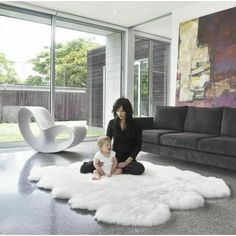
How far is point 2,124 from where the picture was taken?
5.17 m

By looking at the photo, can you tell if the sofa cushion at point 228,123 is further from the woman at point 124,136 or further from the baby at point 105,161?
the baby at point 105,161

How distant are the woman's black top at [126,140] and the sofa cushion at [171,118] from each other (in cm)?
158

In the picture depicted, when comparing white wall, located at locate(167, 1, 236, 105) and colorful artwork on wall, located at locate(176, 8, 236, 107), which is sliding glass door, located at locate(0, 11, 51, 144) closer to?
white wall, located at locate(167, 1, 236, 105)

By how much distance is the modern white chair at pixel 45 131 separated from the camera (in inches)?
176

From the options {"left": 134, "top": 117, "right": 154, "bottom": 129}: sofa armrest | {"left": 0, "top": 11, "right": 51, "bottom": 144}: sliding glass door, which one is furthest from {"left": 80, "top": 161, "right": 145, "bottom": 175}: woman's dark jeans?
{"left": 0, "top": 11, "right": 51, "bottom": 144}: sliding glass door

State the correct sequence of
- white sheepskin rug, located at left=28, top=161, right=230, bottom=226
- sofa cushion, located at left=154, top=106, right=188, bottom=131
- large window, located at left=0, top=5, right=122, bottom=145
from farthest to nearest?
large window, located at left=0, top=5, right=122, bottom=145 → sofa cushion, located at left=154, top=106, right=188, bottom=131 → white sheepskin rug, located at left=28, top=161, right=230, bottom=226

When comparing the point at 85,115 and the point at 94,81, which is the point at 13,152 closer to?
the point at 85,115

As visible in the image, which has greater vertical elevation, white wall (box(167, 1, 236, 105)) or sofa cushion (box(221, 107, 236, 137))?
white wall (box(167, 1, 236, 105))

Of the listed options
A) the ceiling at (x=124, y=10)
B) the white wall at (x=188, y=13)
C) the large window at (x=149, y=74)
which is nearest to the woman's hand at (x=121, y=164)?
the white wall at (x=188, y=13)

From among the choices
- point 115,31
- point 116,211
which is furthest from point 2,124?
point 116,211

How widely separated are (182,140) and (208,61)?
5.71 ft

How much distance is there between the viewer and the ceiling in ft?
16.6

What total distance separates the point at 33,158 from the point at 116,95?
120 inches

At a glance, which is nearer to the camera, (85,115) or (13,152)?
(13,152)
